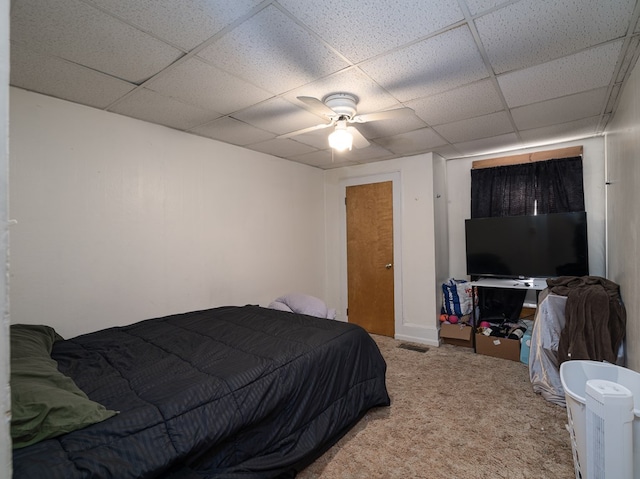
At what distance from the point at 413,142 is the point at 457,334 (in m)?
2.31

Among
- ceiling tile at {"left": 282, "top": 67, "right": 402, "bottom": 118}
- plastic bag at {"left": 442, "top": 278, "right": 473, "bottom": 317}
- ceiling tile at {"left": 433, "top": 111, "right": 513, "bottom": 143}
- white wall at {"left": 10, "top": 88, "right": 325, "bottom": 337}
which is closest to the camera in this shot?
ceiling tile at {"left": 282, "top": 67, "right": 402, "bottom": 118}

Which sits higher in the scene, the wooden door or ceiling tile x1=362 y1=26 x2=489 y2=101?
ceiling tile x1=362 y1=26 x2=489 y2=101

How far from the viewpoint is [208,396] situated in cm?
149


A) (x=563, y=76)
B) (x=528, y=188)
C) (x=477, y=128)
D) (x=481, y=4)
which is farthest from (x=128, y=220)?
(x=528, y=188)

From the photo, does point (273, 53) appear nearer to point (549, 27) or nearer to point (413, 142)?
point (549, 27)

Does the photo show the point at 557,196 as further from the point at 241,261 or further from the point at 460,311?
the point at 241,261

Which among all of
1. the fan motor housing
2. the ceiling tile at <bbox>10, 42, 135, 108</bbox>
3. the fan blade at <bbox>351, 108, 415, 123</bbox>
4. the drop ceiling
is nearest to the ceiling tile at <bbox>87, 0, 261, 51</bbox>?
the drop ceiling

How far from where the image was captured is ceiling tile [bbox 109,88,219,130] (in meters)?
2.41

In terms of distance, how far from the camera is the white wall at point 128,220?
88.9 inches

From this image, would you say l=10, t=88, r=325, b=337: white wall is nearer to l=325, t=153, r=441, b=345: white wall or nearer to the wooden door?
the wooden door

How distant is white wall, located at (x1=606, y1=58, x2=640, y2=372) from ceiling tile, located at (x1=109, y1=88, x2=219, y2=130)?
9.78 ft

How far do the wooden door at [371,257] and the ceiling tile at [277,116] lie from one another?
179 centimetres

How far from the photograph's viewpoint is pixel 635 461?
143 centimetres

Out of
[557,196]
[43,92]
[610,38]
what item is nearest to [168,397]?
[43,92]
